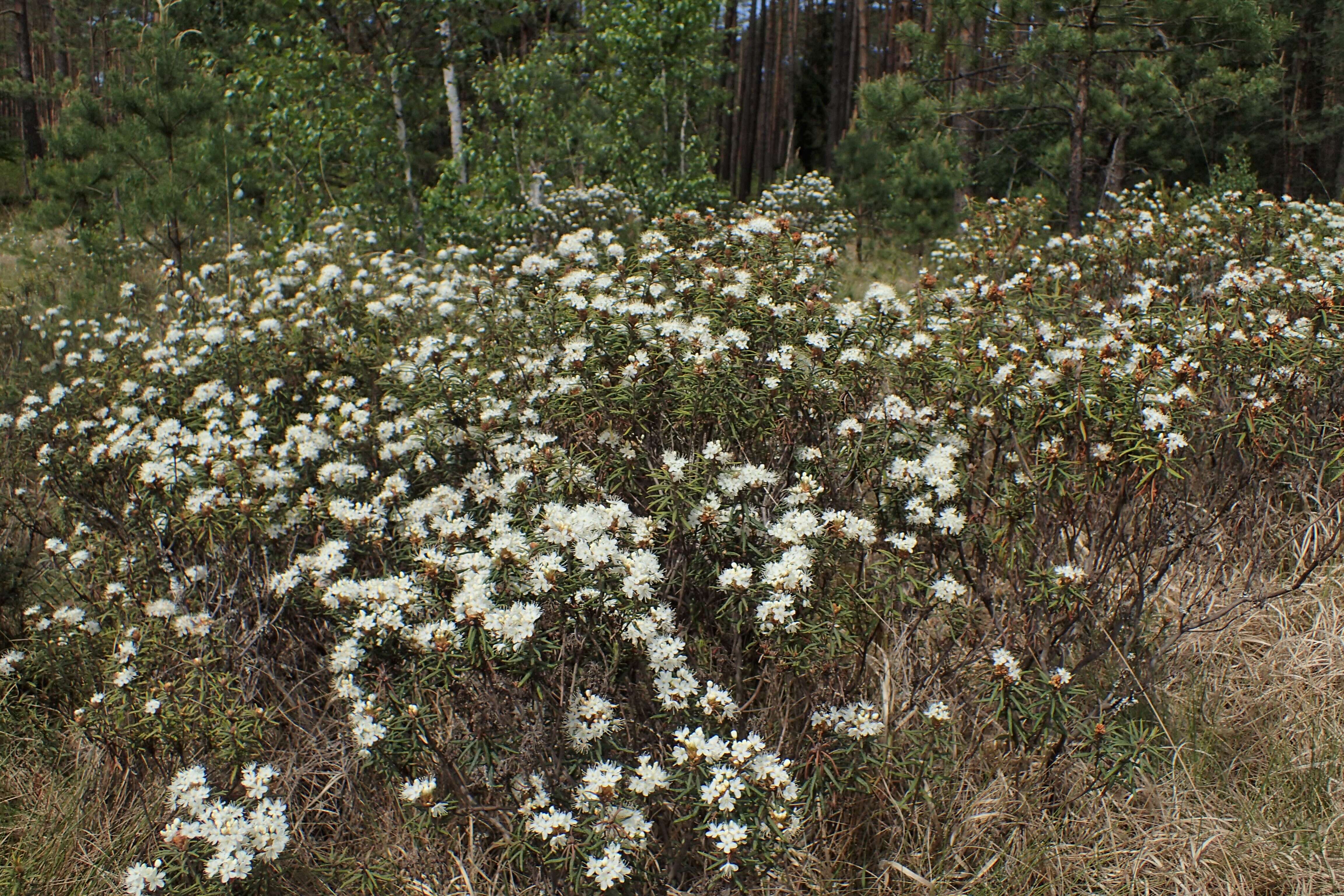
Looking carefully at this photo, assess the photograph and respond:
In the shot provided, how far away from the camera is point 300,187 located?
29.2 feet

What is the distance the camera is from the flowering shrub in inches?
88.8

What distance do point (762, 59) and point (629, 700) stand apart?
2286cm

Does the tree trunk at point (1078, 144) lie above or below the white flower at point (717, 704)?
above

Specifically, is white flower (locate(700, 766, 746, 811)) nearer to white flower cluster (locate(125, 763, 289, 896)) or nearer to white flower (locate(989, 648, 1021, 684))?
white flower (locate(989, 648, 1021, 684))

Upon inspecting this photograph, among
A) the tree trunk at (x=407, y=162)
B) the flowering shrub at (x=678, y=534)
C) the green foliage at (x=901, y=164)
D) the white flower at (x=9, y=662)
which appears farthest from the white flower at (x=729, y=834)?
the tree trunk at (x=407, y=162)

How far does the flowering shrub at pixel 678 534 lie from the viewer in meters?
2.26

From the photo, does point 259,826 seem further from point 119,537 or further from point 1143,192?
point 1143,192

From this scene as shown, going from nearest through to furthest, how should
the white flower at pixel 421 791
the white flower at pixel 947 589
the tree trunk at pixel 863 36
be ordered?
the white flower at pixel 421 791
the white flower at pixel 947 589
the tree trunk at pixel 863 36

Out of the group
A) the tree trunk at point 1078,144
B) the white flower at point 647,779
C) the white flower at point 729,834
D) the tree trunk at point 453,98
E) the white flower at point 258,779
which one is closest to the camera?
the white flower at point 729,834

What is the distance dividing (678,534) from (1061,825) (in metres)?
1.40

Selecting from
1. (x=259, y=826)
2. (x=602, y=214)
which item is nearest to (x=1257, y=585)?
(x=259, y=826)

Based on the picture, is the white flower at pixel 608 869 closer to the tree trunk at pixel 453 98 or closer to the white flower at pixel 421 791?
the white flower at pixel 421 791

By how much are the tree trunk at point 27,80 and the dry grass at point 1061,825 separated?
18639 mm

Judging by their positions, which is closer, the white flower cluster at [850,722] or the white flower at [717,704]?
the white flower at [717,704]
